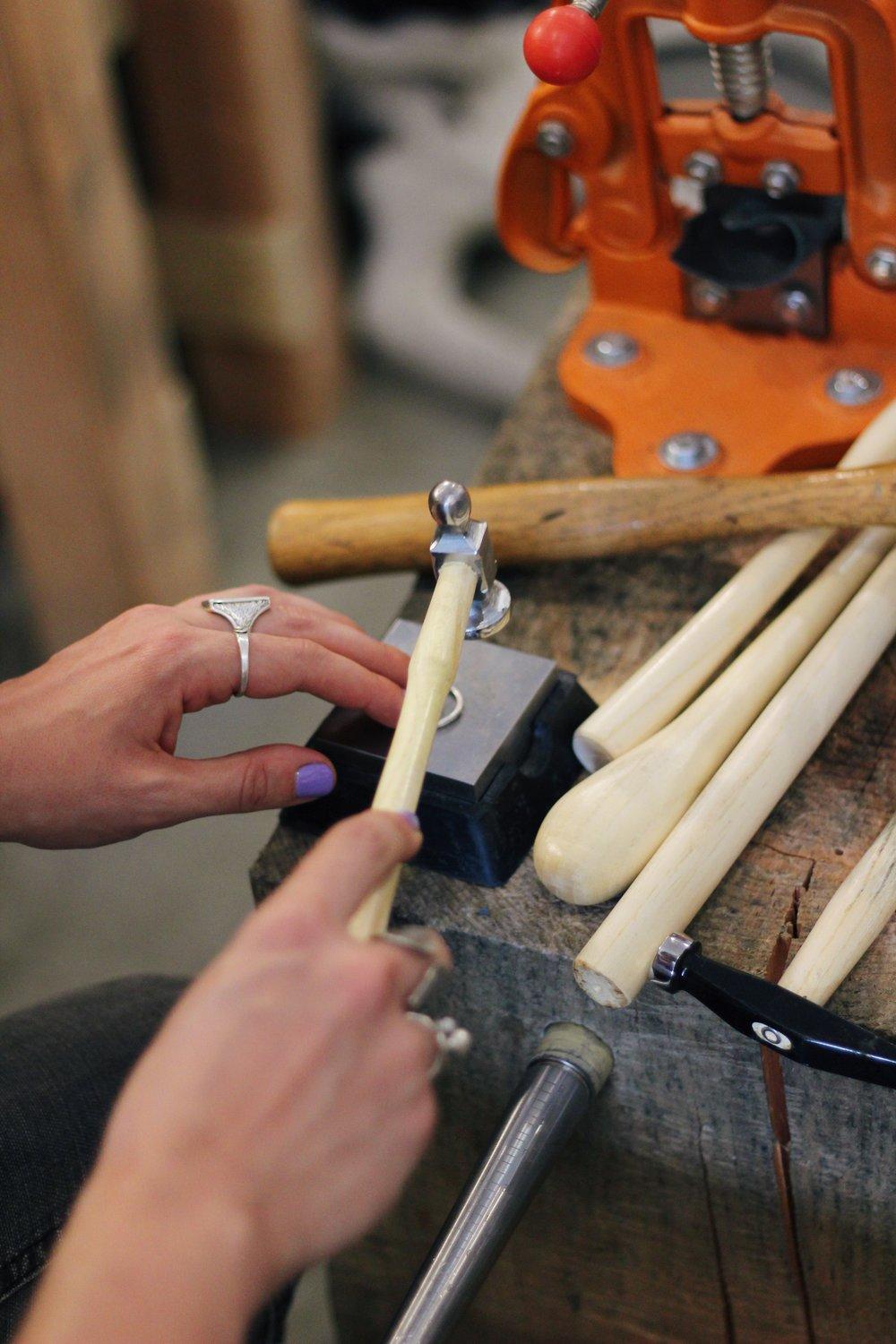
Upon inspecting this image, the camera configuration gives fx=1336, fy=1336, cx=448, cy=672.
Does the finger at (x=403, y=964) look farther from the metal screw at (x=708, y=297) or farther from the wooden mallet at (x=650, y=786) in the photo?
the metal screw at (x=708, y=297)

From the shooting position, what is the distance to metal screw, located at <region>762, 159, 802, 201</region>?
874mm

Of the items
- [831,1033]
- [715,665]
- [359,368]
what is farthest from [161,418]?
[831,1033]

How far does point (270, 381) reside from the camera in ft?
6.69

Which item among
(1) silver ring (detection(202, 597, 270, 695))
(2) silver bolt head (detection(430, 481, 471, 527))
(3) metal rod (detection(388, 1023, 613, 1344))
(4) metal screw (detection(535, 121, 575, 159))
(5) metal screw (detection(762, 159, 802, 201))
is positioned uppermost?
(4) metal screw (detection(535, 121, 575, 159))

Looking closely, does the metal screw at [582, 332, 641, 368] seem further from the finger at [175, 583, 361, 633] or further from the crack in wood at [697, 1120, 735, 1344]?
the crack in wood at [697, 1120, 735, 1344]

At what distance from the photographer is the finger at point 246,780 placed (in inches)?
27.5

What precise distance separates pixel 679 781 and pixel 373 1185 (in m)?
0.28

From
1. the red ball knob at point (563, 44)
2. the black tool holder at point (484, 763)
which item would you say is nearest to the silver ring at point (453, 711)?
the black tool holder at point (484, 763)

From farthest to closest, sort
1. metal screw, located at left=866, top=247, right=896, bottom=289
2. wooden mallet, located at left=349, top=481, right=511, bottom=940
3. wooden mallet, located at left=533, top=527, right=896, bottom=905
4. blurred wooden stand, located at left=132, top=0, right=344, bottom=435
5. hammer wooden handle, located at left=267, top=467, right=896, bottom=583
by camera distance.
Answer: blurred wooden stand, located at left=132, top=0, right=344, bottom=435 → metal screw, located at left=866, top=247, right=896, bottom=289 → hammer wooden handle, located at left=267, top=467, right=896, bottom=583 → wooden mallet, located at left=533, top=527, right=896, bottom=905 → wooden mallet, located at left=349, top=481, right=511, bottom=940

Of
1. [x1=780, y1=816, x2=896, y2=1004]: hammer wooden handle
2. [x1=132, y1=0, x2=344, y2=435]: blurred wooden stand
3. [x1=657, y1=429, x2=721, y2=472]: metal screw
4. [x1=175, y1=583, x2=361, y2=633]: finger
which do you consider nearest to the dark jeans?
[x1=175, y1=583, x2=361, y2=633]: finger

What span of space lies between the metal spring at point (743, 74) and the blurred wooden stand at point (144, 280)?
2.58 feet

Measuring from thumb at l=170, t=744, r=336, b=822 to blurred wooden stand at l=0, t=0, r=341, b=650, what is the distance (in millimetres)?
891

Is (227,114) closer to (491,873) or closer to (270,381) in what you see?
(270,381)

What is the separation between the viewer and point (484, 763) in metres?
0.70
